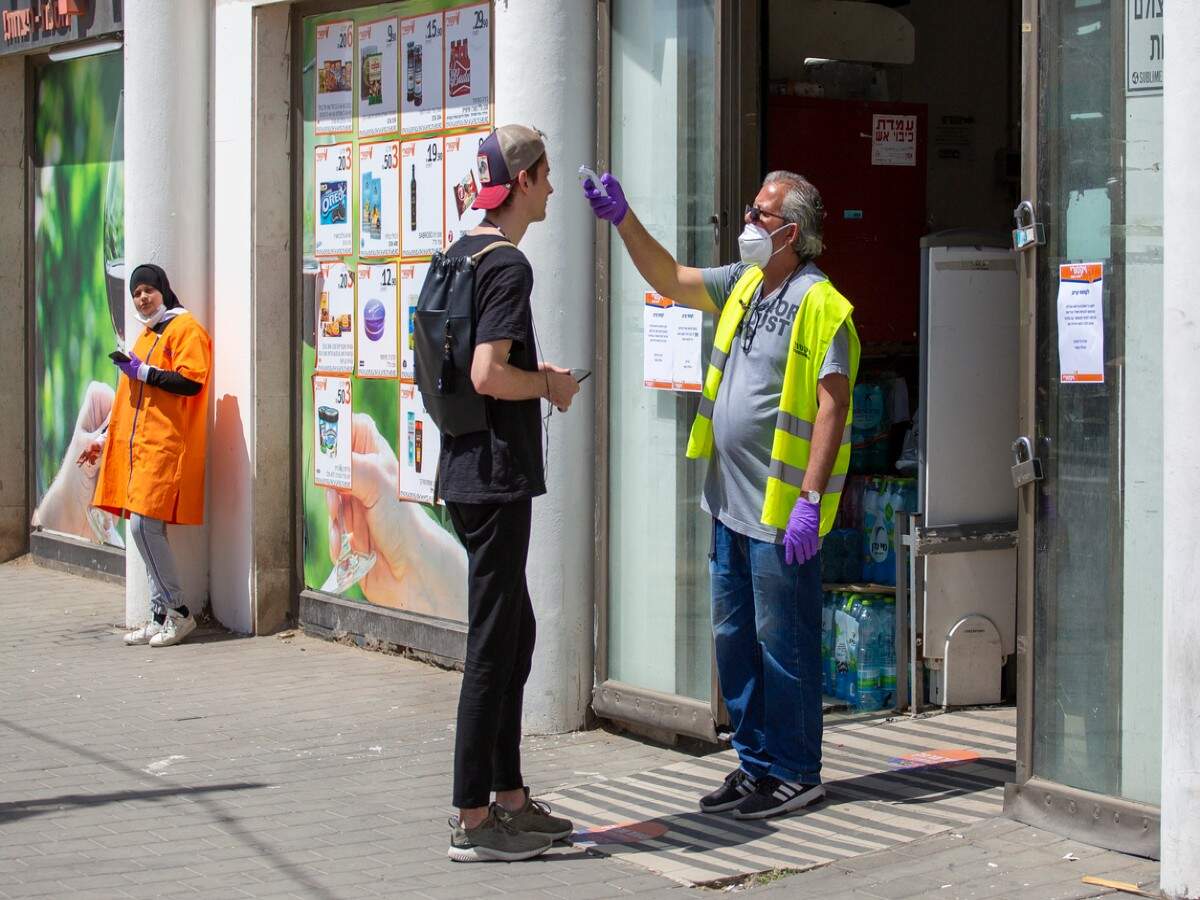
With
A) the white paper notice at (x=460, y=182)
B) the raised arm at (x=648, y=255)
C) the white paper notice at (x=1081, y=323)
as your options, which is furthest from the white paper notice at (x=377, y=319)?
the white paper notice at (x=1081, y=323)

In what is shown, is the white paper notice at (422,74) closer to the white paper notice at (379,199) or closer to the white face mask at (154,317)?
the white paper notice at (379,199)

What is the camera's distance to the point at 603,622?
21.8 feet

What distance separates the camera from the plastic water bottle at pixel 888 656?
6941 millimetres

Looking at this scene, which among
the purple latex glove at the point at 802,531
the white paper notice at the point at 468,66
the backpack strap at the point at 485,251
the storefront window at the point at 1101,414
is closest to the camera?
the storefront window at the point at 1101,414

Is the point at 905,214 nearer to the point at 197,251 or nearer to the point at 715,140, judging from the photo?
the point at 715,140

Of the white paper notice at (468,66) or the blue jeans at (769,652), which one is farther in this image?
the white paper notice at (468,66)

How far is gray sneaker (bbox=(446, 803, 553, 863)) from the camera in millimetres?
5184

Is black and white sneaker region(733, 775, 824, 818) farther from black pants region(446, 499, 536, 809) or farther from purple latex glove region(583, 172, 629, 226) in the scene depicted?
purple latex glove region(583, 172, 629, 226)

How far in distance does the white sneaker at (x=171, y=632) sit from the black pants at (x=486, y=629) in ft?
12.6

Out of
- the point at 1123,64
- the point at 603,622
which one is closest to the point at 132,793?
the point at 603,622

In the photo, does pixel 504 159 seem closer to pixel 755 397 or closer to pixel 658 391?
pixel 755 397

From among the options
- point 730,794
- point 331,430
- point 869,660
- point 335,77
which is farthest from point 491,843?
point 335,77

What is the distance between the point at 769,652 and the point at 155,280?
4406mm

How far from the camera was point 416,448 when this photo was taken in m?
8.02
